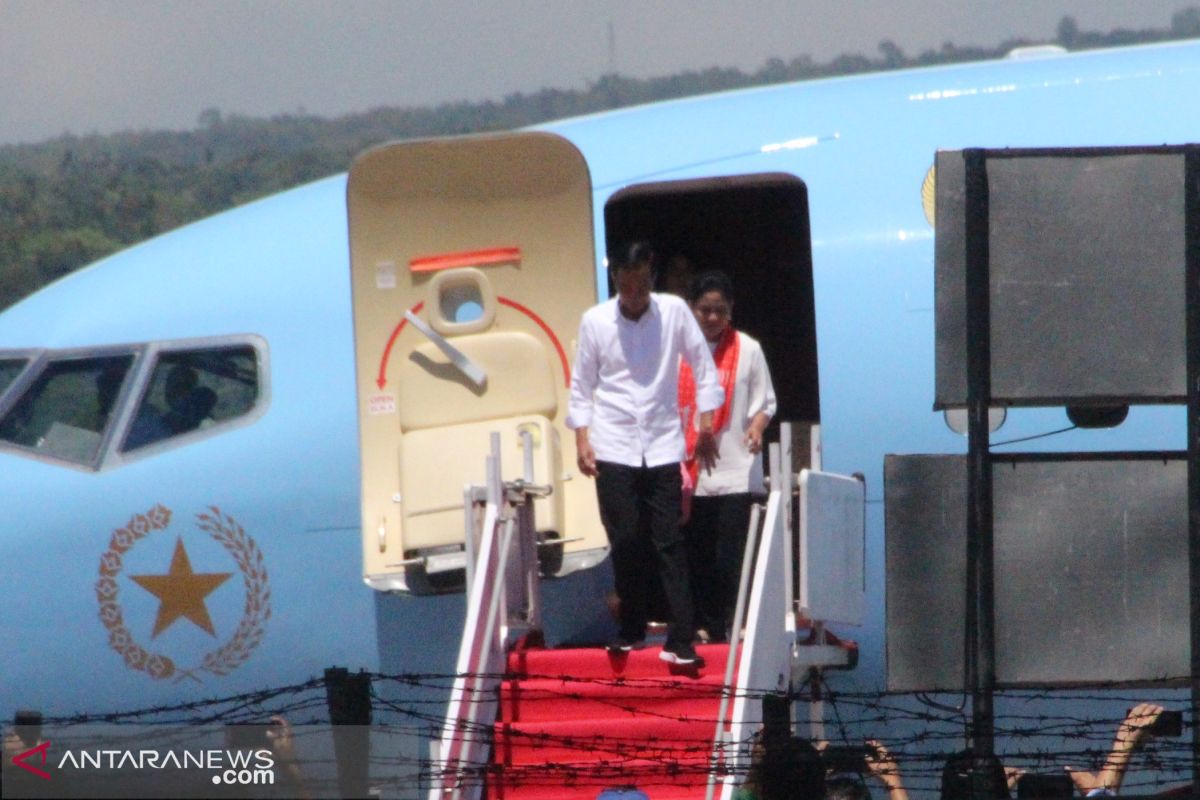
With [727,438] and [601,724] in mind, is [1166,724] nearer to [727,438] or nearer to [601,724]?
[601,724]

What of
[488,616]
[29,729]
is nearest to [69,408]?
[29,729]

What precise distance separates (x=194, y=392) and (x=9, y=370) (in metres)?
0.98

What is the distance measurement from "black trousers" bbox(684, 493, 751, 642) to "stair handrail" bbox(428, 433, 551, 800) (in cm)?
77

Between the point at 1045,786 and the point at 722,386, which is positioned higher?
the point at 722,386

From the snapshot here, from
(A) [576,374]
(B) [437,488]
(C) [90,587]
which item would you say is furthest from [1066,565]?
(C) [90,587]

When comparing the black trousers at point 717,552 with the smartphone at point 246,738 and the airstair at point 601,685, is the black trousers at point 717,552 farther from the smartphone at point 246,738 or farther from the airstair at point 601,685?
the smartphone at point 246,738

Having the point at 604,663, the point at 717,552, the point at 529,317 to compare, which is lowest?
the point at 604,663

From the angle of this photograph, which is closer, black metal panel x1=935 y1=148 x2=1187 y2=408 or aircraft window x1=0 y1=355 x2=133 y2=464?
black metal panel x1=935 y1=148 x2=1187 y2=408

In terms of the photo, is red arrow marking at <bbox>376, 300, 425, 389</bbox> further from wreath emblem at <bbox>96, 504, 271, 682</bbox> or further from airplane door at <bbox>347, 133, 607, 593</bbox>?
wreath emblem at <bbox>96, 504, 271, 682</bbox>

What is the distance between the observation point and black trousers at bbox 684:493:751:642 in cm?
844

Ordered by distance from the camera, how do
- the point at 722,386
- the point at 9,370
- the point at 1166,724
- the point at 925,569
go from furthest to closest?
1. the point at 9,370
2. the point at 722,386
3. the point at 925,569
4. the point at 1166,724

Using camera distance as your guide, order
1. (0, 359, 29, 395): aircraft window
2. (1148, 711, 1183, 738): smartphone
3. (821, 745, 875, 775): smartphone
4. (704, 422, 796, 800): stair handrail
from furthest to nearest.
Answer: (0, 359, 29, 395): aircraft window → (704, 422, 796, 800): stair handrail → (1148, 711, 1183, 738): smartphone → (821, 745, 875, 775): smartphone

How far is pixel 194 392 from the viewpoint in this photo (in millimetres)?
A: 8750

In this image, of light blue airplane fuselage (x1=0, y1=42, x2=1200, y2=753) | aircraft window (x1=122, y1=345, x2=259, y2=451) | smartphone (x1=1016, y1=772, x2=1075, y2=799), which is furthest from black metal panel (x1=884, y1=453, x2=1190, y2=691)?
aircraft window (x1=122, y1=345, x2=259, y2=451)
